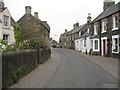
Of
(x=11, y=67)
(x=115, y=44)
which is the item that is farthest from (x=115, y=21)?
(x=11, y=67)

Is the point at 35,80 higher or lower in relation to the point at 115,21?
lower

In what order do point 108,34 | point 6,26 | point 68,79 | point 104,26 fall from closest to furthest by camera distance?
point 68,79 < point 108,34 < point 104,26 < point 6,26

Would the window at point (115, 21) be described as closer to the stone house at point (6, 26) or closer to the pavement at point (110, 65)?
the pavement at point (110, 65)

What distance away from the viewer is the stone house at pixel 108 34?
22377 millimetres

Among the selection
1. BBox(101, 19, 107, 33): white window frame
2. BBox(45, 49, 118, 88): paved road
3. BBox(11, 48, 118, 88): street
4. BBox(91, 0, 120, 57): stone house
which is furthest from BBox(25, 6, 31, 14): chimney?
BBox(45, 49, 118, 88): paved road

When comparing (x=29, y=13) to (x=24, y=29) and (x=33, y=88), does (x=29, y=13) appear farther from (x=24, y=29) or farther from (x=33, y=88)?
(x=33, y=88)

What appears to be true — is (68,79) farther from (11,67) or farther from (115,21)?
(115,21)

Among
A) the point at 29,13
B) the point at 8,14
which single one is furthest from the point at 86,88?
the point at 29,13

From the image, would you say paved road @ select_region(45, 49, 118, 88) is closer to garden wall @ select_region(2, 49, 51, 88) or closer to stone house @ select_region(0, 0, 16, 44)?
garden wall @ select_region(2, 49, 51, 88)

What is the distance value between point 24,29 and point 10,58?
14261mm

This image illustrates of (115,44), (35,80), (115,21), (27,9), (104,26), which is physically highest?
(27,9)

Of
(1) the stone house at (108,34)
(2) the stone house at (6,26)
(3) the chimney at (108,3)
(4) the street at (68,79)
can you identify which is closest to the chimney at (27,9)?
(2) the stone house at (6,26)

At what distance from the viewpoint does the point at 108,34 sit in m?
24.8

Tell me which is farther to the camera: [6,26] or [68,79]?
[6,26]
